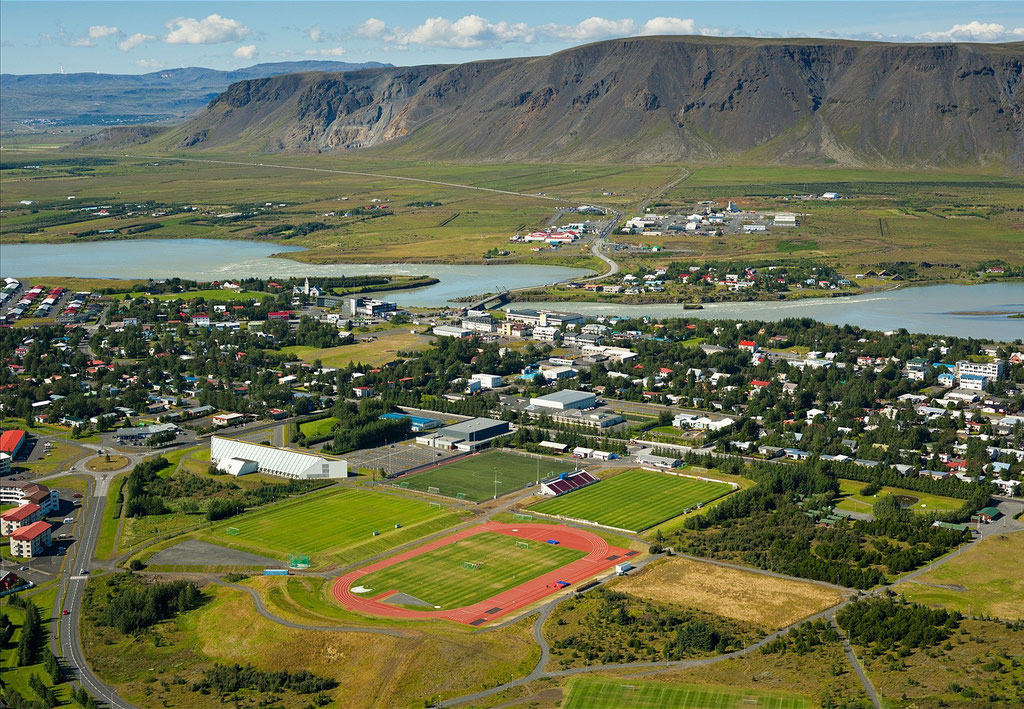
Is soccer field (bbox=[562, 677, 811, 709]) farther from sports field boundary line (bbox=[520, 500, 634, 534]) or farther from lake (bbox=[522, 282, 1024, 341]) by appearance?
lake (bbox=[522, 282, 1024, 341])

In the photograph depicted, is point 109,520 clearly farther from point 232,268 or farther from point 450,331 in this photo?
point 232,268

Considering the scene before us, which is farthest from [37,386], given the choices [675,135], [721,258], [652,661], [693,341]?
[675,135]

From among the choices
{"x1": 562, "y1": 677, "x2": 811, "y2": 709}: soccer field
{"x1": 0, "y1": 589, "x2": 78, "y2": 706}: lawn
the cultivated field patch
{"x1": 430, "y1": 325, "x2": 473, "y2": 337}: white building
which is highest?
{"x1": 430, "y1": 325, "x2": 473, "y2": 337}: white building

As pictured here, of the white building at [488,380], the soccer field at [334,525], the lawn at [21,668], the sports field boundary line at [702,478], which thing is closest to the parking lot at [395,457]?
the soccer field at [334,525]

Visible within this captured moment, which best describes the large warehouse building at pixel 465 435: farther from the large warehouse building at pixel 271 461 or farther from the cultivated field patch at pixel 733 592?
the cultivated field patch at pixel 733 592

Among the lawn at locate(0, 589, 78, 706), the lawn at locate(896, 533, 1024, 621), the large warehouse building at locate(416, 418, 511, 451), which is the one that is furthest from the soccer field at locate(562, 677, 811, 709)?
the large warehouse building at locate(416, 418, 511, 451)

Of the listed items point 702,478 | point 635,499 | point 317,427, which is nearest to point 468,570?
point 635,499

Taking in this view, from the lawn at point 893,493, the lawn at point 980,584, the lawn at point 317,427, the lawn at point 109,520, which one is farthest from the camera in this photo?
the lawn at point 317,427
